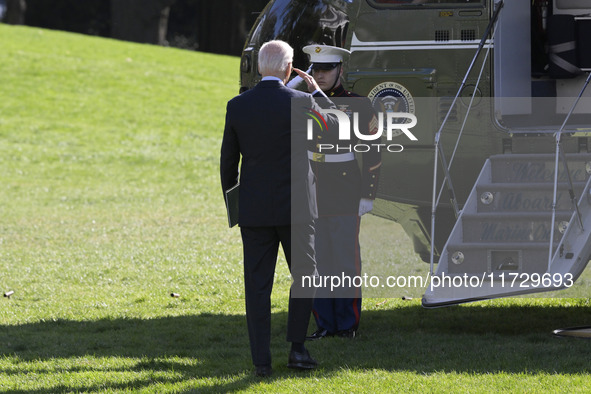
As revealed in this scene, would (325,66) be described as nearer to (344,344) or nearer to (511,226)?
(511,226)

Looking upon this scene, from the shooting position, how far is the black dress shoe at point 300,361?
5.44 m

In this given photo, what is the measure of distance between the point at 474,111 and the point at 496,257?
1.25m

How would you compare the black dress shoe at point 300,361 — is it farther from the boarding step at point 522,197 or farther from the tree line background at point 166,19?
the tree line background at point 166,19

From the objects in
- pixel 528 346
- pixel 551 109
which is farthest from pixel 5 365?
pixel 551 109

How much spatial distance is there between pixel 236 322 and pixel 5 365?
1.90 metres

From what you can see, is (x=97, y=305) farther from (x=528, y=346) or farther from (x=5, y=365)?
(x=528, y=346)

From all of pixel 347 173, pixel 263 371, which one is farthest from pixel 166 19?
pixel 263 371

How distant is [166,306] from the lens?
25.8 ft

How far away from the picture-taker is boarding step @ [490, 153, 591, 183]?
612 centimetres

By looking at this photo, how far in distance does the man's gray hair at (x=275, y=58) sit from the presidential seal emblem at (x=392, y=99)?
1532 millimetres

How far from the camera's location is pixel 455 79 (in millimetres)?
6664

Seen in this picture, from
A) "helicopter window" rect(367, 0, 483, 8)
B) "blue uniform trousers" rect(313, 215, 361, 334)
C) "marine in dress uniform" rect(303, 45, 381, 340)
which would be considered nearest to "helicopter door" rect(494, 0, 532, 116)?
"helicopter window" rect(367, 0, 483, 8)

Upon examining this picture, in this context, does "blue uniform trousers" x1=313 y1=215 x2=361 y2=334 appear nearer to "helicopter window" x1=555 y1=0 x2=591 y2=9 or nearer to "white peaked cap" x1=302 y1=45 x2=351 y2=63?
"white peaked cap" x1=302 y1=45 x2=351 y2=63

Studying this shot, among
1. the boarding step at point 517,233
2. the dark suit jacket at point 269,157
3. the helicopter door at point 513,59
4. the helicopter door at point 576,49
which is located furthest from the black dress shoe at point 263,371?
the helicopter door at point 576,49
